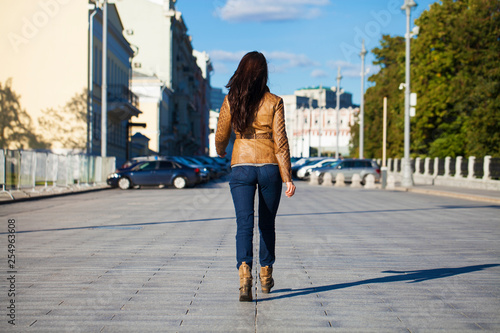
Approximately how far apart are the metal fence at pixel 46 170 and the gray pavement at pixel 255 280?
912 cm

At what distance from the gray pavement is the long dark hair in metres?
1.54

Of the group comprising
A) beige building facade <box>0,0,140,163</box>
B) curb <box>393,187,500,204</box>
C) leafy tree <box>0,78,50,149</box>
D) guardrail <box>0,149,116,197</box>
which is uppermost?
beige building facade <box>0,0,140,163</box>

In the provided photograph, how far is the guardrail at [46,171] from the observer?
21.1 metres

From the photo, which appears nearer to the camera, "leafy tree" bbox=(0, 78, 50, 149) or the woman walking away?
the woman walking away

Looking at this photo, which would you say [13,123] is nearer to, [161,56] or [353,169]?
[353,169]

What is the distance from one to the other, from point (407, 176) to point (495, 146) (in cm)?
847

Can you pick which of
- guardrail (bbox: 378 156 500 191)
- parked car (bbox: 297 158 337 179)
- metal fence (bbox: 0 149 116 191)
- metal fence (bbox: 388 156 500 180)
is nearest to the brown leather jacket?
metal fence (bbox: 0 149 116 191)

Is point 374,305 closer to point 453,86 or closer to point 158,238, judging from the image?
point 158,238

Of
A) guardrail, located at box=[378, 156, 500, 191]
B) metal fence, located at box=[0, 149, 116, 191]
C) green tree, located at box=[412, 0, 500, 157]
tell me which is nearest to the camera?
metal fence, located at box=[0, 149, 116, 191]

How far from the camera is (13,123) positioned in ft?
140

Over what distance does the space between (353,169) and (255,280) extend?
112 ft

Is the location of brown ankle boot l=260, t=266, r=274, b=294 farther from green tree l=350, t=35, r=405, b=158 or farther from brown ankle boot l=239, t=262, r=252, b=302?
green tree l=350, t=35, r=405, b=158

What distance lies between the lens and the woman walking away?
5.56 metres

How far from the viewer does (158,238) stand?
34.7ft
